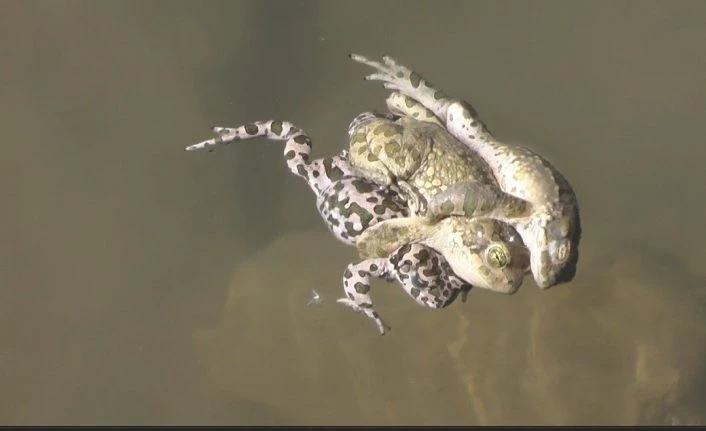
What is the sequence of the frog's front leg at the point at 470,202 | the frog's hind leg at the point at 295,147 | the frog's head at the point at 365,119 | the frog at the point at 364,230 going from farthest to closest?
the frog's hind leg at the point at 295,147, the frog's head at the point at 365,119, the frog at the point at 364,230, the frog's front leg at the point at 470,202

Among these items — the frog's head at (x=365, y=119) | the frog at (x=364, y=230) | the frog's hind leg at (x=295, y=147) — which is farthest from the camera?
the frog's hind leg at (x=295, y=147)

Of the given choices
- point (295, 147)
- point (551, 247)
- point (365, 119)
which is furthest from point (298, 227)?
point (551, 247)

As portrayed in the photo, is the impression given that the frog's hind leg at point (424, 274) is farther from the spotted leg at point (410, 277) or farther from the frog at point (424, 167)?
the frog at point (424, 167)

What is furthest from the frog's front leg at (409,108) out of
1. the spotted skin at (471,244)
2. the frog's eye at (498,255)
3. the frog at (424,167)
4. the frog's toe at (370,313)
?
the frog's toe at (370,313)

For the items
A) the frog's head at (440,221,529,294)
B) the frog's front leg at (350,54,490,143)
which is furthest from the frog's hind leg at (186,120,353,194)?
the frog's head at (440,221,529,294)

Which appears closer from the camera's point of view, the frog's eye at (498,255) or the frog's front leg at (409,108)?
the frog's eye at (498,255)

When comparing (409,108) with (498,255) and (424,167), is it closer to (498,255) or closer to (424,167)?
(424,167)

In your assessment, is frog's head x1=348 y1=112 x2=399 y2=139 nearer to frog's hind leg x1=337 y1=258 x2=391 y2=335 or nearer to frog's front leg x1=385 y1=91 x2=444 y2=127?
frog's front leg x1=385 y1=91 x2=444 y2=127

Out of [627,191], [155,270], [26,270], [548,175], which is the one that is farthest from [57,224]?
[627,191]
